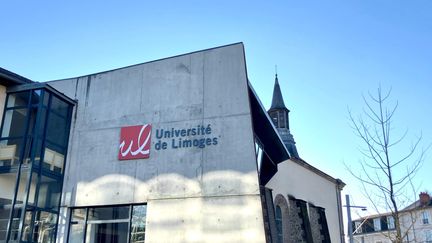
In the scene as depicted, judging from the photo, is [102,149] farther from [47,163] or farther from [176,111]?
[176,111]

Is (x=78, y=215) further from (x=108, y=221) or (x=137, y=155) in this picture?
(x=137, y=155)

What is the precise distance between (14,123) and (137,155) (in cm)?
431

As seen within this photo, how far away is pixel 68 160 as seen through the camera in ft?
44.1

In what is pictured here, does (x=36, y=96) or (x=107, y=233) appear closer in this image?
(x=107, y=233)

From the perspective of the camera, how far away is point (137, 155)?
12617mm

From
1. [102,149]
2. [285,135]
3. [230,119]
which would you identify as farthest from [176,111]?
[285,135]

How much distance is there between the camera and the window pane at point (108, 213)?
12.3m

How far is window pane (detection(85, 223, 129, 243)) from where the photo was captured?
12.1m

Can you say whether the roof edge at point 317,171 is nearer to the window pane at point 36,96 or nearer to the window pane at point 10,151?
the window pane at point 36,96

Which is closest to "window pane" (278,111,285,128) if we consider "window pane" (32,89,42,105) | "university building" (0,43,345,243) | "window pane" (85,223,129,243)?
"university building" (0,43,345,243)

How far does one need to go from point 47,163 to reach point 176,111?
4.38m

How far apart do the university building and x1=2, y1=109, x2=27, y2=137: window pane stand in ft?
0.11

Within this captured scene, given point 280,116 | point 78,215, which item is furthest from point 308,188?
point 78,215

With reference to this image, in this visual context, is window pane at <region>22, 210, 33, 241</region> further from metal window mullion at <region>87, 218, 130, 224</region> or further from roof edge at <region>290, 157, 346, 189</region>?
roof edge at <region>290, 157, 346, 189</region>
